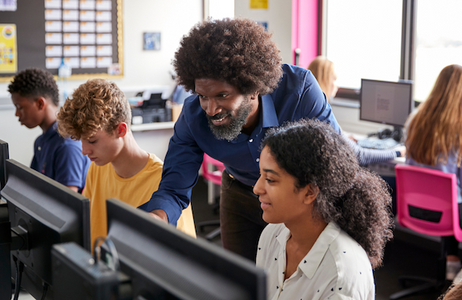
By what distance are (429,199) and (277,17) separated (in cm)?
219

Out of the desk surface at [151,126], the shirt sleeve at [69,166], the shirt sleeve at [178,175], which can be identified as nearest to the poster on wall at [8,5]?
the desk surface at [151,126]

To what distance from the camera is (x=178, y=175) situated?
158 centimetres

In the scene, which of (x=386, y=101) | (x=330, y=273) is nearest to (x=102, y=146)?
(x=330, y=273)

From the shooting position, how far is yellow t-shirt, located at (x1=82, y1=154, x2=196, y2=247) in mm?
1674

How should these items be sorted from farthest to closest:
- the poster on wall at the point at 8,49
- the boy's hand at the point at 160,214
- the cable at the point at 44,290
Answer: the poster on wall at the point at 8,49, the boy's hand at the point at 160,214, the cable at the point at 44,290

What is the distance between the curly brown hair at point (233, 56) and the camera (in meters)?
1.42

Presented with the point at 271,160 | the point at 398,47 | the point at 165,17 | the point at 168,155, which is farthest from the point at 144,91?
the point at 271,160

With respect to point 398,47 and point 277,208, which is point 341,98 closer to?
point 398,47

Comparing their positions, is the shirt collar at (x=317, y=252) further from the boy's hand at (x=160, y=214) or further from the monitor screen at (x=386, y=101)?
the monitor screen at (x=386, y=101)

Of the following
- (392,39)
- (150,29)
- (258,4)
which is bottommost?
(392,39)

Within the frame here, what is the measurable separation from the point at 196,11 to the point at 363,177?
3995mm

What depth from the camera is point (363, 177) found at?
132cm

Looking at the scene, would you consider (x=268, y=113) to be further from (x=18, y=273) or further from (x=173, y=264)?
(x=173, y=264)

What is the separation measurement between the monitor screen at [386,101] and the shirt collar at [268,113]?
221 cm
